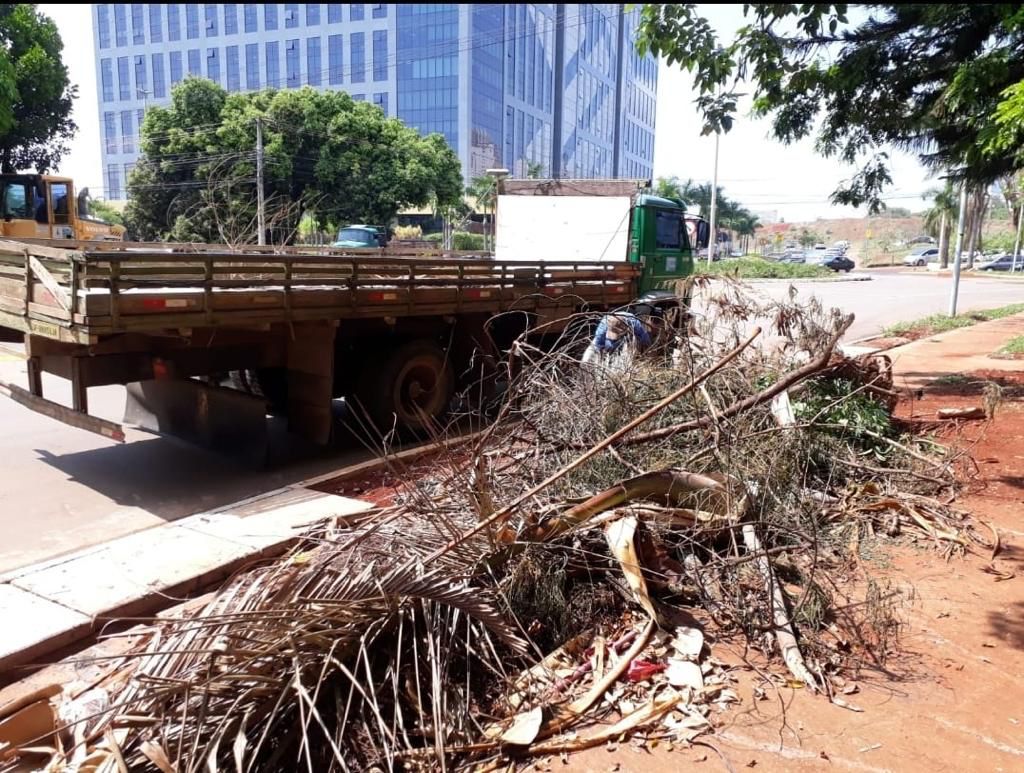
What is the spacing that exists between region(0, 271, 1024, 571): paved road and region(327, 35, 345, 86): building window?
72072mm

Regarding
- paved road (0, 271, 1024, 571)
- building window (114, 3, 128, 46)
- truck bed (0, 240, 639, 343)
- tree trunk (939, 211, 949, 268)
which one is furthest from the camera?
building window (114, 3, 128, 46)

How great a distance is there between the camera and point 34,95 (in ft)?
75.0

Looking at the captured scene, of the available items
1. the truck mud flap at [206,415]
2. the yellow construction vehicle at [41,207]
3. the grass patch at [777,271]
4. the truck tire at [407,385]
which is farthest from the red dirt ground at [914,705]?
the grass patch at [777,271]

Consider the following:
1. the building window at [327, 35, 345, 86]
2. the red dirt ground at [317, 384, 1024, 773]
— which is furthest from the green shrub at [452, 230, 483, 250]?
the red dirt ground at [317, 384, 1024, 773]

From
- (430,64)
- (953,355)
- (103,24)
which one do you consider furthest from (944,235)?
(103,24)

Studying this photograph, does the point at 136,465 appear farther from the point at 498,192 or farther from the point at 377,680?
the point at 498,192

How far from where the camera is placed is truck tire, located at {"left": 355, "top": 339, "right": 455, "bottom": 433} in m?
7.29

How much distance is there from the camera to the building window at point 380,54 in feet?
233

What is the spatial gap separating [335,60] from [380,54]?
5.36 metres

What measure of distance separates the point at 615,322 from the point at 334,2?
76564 mm

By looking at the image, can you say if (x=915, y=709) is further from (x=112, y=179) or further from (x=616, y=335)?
(x=112, y=179)

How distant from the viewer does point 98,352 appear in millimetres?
5457

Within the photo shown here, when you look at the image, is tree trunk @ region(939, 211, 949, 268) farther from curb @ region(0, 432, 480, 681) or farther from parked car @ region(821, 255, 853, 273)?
curb @ region(0, 432, 480, 681)

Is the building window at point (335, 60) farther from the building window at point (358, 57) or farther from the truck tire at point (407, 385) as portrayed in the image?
the truck tire at point (407, 385)
